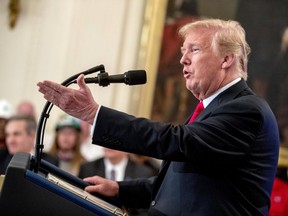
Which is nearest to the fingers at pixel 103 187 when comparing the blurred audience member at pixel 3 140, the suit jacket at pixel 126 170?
the blurred audience member at pixel 3 140

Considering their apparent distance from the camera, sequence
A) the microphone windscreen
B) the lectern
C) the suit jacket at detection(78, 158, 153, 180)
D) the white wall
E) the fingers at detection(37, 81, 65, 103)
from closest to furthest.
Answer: the lectern → the fingers at detection(37, 81, 65, 103) → the microphone windscreen → the suit jacket at detection(78, 158, 153, 180) → the white wall

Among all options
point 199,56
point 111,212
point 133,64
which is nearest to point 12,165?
point 111,212

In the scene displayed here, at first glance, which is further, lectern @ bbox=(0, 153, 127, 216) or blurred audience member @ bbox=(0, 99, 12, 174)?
blurred audience member @ bbox=(0, 99, 12, 174)

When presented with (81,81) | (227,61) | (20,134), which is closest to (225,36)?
(227,61)

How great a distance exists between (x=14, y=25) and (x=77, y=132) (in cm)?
257

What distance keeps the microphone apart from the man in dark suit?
7cm

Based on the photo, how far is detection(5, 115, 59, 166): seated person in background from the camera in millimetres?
5188

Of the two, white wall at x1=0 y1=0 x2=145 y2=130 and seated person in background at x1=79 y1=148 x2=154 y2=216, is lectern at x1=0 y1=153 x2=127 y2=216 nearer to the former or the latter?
seated person in background at x1=79 y1=148 x2=154 y2=216

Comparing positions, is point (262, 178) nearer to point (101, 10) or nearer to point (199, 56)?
point (199, 56)

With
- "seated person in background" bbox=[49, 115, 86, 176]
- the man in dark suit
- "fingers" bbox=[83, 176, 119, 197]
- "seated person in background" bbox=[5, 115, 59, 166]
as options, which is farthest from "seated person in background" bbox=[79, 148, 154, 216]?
the man in dark suit

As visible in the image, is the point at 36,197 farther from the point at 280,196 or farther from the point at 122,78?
the point at 280,196

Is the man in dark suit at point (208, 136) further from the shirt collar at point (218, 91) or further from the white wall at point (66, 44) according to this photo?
the white wall at point (66, 44)

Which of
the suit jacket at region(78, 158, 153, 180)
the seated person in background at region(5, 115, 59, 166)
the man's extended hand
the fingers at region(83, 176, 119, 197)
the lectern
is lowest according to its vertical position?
the suit jacket at region(78, 158, 153, 180)

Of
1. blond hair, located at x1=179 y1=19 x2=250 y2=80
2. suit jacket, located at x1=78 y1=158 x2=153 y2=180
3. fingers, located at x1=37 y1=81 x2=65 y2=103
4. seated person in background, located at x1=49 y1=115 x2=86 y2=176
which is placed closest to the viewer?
fingers, located at x1=37 y1=81 x2=65 y2=103
